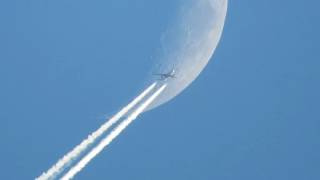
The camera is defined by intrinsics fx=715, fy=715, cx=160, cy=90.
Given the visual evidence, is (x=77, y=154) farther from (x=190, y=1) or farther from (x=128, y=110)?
(x=190, y=1)

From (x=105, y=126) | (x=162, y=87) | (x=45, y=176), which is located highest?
(x=162, y=87)

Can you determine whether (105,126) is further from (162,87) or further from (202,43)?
(202,43)

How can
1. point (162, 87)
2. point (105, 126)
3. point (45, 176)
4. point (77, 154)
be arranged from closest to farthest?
point (45, 176) → point (77, 154) → point (105, 126) → point (162, 87)

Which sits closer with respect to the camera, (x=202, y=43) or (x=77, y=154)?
(x=77, y=154)

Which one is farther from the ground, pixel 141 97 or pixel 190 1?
pixel 190 1

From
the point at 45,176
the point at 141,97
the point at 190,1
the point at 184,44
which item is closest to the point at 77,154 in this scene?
the point at 45,176

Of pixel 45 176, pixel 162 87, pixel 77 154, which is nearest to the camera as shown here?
pixel 45 176

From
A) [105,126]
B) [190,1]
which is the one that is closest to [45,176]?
[105,126]
